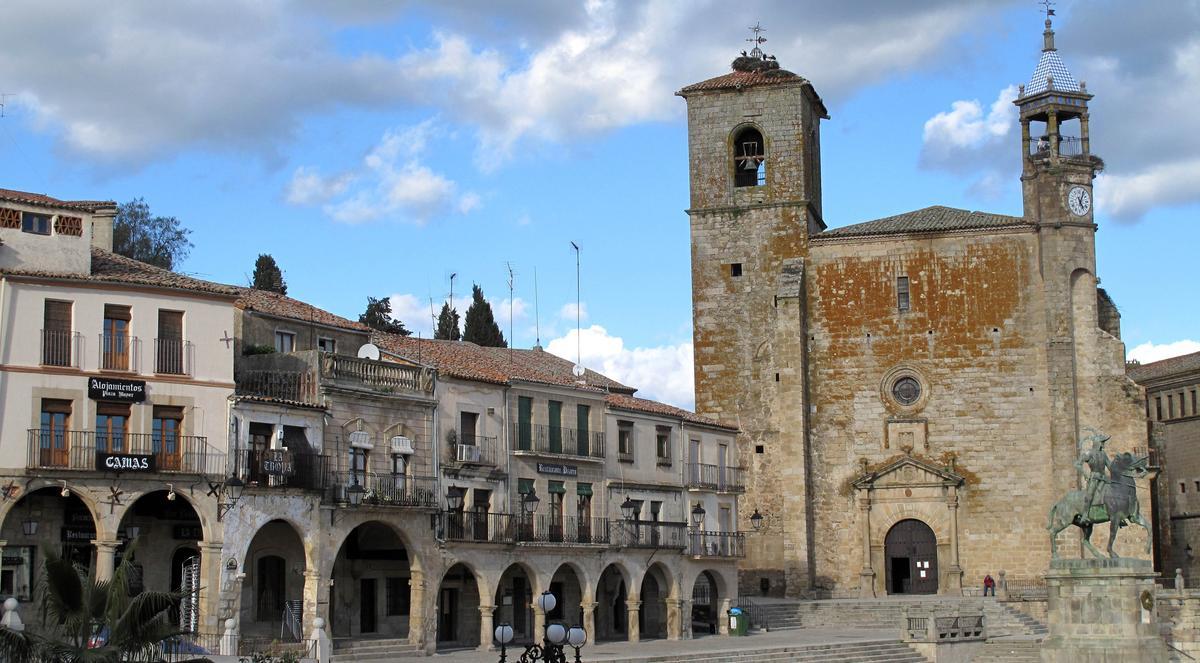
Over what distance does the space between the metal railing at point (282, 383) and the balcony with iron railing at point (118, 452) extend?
3106 millimetres

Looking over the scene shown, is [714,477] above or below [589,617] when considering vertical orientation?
above

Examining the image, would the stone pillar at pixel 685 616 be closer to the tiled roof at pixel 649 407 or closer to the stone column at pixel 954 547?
the tiled roof at pixel 649 407

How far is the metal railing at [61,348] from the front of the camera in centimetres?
3169

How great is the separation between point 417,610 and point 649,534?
33.8ft

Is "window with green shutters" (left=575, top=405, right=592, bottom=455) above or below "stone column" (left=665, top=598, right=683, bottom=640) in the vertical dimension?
above

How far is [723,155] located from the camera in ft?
194

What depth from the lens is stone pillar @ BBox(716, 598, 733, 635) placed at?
158 feet

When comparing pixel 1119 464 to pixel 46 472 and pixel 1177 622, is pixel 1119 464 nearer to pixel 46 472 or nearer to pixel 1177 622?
pixel 1177 622

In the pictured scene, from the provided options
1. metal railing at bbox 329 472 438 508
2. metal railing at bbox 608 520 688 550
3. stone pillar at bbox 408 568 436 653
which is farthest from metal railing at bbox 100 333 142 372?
metal railing at bbox 608 520 688 550

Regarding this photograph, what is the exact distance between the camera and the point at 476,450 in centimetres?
4034

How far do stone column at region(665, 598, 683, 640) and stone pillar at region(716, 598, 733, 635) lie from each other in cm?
219

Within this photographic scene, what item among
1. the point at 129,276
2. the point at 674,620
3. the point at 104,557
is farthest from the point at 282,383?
the point at 674,620

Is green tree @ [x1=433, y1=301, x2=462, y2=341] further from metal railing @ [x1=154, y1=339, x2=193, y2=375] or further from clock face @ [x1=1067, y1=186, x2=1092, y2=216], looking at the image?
metal railing @ [x1=154, y1=339, x2=193, y2=375]

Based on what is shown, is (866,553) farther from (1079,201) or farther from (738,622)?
(1079,201)
